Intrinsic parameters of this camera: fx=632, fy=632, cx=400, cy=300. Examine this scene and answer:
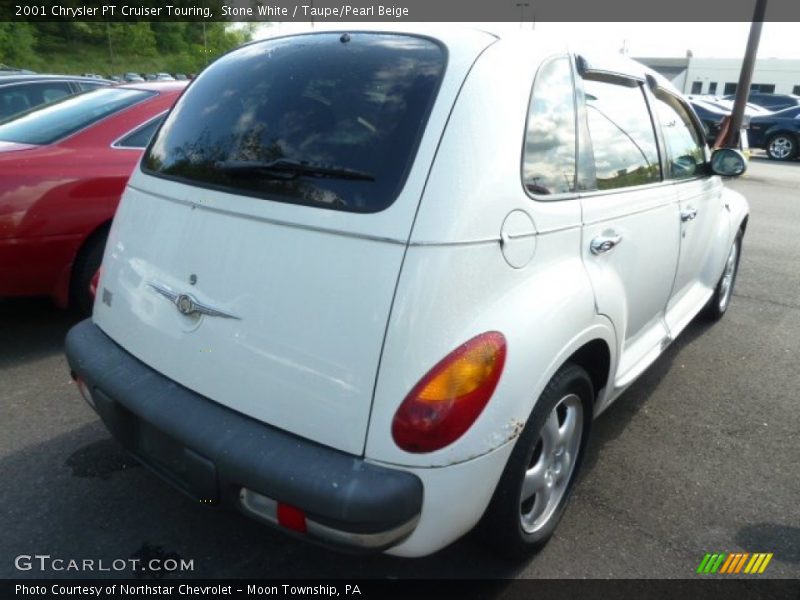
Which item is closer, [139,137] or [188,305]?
[188,305]

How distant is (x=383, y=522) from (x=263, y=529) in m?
0.95

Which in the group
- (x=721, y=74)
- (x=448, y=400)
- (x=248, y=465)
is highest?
(x=448, y=400)

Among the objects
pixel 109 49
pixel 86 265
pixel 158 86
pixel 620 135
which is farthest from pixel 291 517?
pixel 109 49

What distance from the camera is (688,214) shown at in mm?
3203

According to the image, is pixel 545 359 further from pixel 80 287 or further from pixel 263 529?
pixel 80 287

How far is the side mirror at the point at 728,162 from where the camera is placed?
139 inches

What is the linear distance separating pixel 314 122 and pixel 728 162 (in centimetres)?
260

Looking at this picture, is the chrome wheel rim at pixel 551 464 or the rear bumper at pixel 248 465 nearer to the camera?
the rear bumper at pixel 248 465

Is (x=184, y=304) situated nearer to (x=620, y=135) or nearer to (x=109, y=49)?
(x=620, y=135)

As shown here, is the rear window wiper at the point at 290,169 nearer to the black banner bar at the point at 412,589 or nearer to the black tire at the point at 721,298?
the black banner bar at the point at 412,589

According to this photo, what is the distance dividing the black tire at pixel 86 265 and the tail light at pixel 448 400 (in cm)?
293

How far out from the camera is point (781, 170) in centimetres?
1558

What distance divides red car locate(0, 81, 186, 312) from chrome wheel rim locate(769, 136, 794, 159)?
18502 millimetres

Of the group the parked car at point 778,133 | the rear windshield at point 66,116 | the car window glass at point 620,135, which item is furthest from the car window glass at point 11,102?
the parked car at point 778,133
